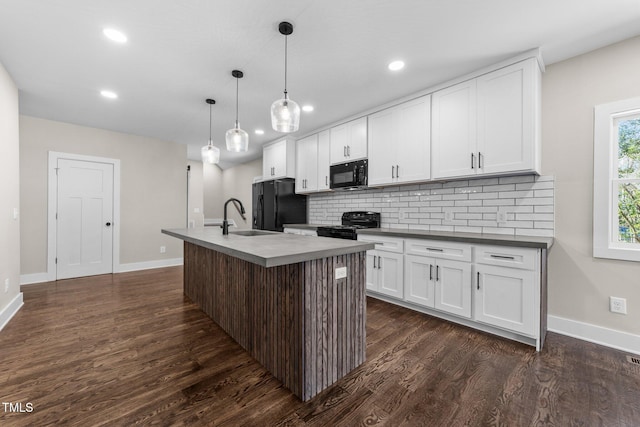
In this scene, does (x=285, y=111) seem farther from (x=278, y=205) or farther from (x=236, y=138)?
(x=278, y=205)

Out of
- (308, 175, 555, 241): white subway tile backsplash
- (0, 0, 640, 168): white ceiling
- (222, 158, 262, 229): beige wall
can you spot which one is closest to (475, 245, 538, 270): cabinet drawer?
(308, 175, 555, 241): white subway tile backsplash

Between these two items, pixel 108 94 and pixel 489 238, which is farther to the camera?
pixel 108 94

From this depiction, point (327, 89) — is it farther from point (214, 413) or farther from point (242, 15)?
point (214, 413)

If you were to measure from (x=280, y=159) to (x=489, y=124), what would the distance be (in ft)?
11.3

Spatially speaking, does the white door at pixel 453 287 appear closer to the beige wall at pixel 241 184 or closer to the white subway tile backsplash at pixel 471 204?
A: the white subway tile backsplash at pixel 471 204

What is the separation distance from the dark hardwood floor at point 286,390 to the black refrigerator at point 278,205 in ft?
8.37

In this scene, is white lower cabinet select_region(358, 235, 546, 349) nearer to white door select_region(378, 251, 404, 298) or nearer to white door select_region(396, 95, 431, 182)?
white door select_region(378, 251, 404, 298)

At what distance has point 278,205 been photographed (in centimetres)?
493

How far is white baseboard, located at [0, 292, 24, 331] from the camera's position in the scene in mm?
2623

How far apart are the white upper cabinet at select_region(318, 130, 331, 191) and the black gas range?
62 centimetres

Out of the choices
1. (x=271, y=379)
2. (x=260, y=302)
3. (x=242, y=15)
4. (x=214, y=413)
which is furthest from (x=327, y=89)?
(x=214, y=413)

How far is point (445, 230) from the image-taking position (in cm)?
325

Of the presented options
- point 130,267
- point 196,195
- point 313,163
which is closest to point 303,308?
point 313,163

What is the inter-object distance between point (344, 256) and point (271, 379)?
946 mm
